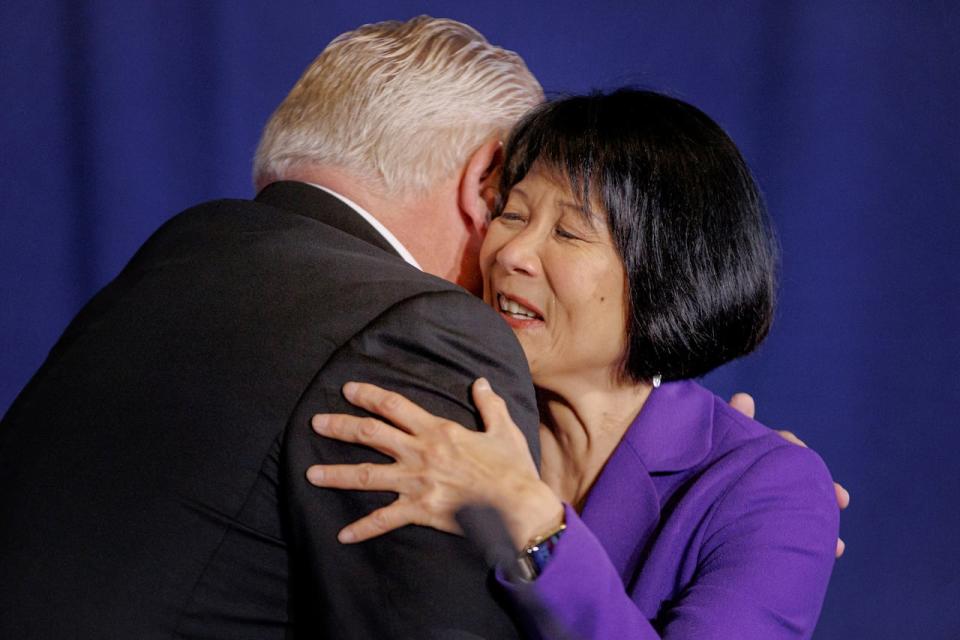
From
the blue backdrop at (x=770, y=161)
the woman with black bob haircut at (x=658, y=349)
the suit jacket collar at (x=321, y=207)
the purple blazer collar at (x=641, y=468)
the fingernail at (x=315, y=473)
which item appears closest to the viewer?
the fingernail at (x=315, y=473)

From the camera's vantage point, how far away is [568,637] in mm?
1105

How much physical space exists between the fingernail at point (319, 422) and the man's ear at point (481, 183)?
516 mm

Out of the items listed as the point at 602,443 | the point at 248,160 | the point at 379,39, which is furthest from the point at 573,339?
the point at 248,160

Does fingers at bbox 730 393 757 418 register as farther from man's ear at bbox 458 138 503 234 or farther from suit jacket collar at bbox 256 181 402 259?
suit jacket collar at bbox 256 181 402 259

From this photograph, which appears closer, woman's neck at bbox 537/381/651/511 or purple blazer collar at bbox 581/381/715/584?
purple blazer collar at bbox 581/381/715/584

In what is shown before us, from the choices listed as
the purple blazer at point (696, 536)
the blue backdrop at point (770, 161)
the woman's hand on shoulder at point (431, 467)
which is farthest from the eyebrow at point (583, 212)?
the blue backdrop at point (770, 161)

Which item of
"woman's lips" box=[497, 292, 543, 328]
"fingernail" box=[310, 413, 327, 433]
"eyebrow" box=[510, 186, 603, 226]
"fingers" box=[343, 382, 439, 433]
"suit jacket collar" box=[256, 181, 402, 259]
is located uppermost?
"suit jacket collar" box=[256, 181, 402, 259]

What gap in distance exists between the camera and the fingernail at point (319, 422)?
983 millimetres

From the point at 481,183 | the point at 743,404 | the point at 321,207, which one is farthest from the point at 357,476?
the point at 743,404

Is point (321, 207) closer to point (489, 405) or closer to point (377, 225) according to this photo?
point (377, 225)

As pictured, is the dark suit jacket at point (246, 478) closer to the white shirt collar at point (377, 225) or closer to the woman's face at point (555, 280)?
the white shirt collar at point (377, 225)

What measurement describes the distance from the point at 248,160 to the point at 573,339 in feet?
4.11

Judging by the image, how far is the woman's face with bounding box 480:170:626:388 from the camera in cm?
149

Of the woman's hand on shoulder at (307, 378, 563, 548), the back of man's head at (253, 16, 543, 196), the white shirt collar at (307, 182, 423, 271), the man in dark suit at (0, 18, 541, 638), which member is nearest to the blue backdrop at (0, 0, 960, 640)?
the back of man's head at (253, 16, 543, 196)
